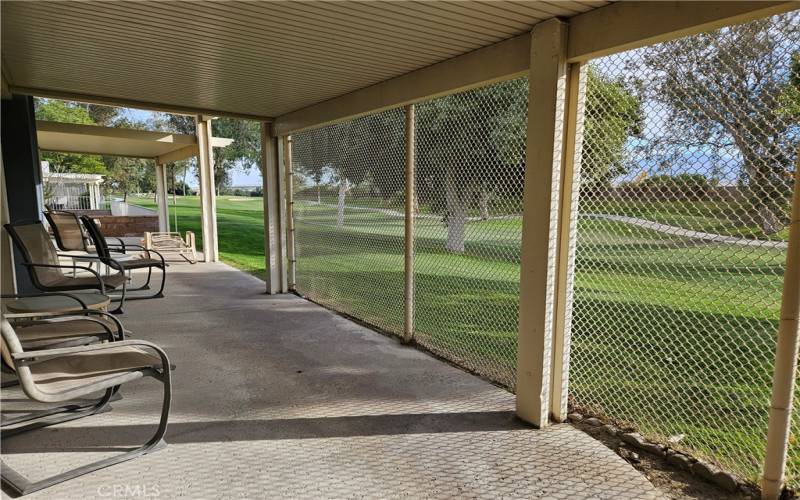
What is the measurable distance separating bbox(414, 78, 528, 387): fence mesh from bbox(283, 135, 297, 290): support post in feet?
7.42

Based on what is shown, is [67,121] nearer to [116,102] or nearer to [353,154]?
[116,102]

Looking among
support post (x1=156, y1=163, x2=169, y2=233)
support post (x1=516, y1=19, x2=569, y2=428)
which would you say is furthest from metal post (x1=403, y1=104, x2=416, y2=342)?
support post (x1=156, y1=163, x2=169, y2=233)

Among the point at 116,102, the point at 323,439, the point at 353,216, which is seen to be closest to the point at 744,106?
the point at 323,439

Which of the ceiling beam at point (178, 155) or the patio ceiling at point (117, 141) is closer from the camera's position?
the patio ceiling at point (117, 141)

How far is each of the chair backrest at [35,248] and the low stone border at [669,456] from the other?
4807 millimetres

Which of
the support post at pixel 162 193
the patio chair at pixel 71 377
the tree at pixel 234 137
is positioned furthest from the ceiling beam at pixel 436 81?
the tree at pixel 234 137

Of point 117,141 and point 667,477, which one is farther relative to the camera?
point 117,141

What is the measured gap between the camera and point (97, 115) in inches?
1050

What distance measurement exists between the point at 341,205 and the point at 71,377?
13.1 ft

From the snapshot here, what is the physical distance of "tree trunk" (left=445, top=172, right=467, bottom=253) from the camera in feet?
14.9

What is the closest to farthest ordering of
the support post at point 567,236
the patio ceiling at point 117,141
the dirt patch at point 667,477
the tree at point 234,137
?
the dirt patch at point 667,477
the support post at point 567,236
the patio ceiling at point 117,141
the tree at point 234,137

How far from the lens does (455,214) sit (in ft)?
15.2

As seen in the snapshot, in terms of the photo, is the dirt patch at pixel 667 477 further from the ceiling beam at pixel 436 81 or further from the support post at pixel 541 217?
the ceiling beam at pixel 436 81

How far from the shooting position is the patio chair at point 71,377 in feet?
6.86
